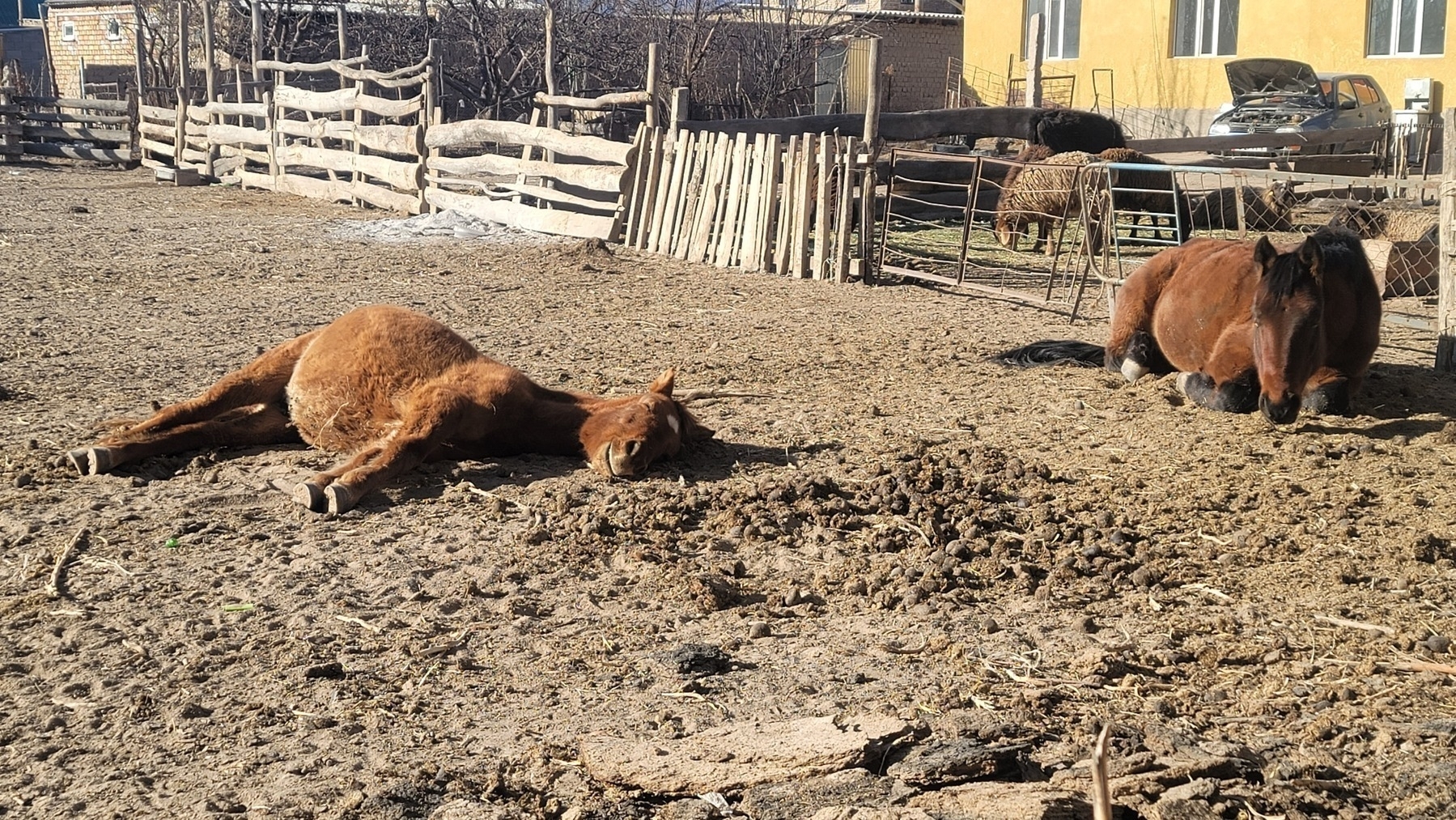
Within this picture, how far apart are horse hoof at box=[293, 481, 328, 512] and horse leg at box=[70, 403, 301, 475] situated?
42.5 inches

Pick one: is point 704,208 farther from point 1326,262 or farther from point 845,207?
point 1326,262

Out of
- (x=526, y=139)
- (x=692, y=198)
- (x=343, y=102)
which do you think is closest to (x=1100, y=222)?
(x=692, y=198)

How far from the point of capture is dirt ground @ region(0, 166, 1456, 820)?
325 cm

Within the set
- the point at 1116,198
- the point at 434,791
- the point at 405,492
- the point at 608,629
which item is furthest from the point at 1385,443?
the point at 1116,198

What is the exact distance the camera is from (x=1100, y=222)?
11070 mm

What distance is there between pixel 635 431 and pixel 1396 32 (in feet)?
81.0

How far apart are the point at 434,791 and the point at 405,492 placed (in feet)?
8.98

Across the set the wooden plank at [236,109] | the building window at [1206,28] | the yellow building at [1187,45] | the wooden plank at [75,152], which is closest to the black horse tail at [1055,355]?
the wooden plank at [236,109]

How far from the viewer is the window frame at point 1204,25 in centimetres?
2823

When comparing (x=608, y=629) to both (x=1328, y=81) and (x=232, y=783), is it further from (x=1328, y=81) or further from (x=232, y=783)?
(x=1328, y=81)

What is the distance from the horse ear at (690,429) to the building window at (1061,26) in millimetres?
27288

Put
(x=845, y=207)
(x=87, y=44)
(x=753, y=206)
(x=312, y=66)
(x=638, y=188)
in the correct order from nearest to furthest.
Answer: (x=845, y=207)
(x=753, y=206)
(x=638, y=188)
(x=312, y=66)
(x=87, y=44)

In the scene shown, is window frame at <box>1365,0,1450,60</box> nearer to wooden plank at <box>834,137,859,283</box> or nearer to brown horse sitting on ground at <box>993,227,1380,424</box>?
wooden plank at <box>834,137,859,283</box>

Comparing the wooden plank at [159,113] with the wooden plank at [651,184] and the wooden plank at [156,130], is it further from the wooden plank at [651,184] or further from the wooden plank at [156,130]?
the wooden plank at [651,184]
